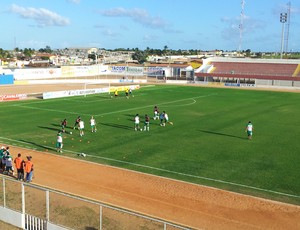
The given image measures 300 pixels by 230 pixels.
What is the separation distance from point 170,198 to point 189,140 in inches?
493

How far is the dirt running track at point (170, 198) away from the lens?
15.1 meters

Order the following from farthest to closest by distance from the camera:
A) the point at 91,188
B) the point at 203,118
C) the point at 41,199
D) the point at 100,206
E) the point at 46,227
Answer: the point at 203,118, the point at 91,188, the point at 41,199, the point at 46,227, the point at 100,206

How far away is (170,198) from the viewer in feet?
57.2

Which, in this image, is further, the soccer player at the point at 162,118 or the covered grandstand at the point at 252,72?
the covered grandstand at the point at 252,72

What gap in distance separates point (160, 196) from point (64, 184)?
16.9ft

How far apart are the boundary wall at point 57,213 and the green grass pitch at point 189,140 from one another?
8.46m

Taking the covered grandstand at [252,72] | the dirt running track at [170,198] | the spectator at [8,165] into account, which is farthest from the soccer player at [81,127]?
the covered grandstand at [252,72]

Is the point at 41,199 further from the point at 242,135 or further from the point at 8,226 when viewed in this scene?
the point at 242,135

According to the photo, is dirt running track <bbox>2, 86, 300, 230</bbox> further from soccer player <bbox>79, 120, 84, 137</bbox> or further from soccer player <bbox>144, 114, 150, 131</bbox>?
soccer player <bbox>144, 114, 150, 131</bbox>

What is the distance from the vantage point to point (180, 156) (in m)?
24.9

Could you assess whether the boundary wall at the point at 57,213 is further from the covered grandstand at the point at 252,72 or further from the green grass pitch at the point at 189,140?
the covered grandstand at the point at 252,72

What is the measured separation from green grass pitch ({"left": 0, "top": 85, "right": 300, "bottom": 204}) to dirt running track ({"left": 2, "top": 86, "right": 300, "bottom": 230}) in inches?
47.8

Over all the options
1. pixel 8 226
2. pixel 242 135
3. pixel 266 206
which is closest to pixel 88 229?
pixel 8 226

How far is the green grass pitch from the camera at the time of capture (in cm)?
2103
